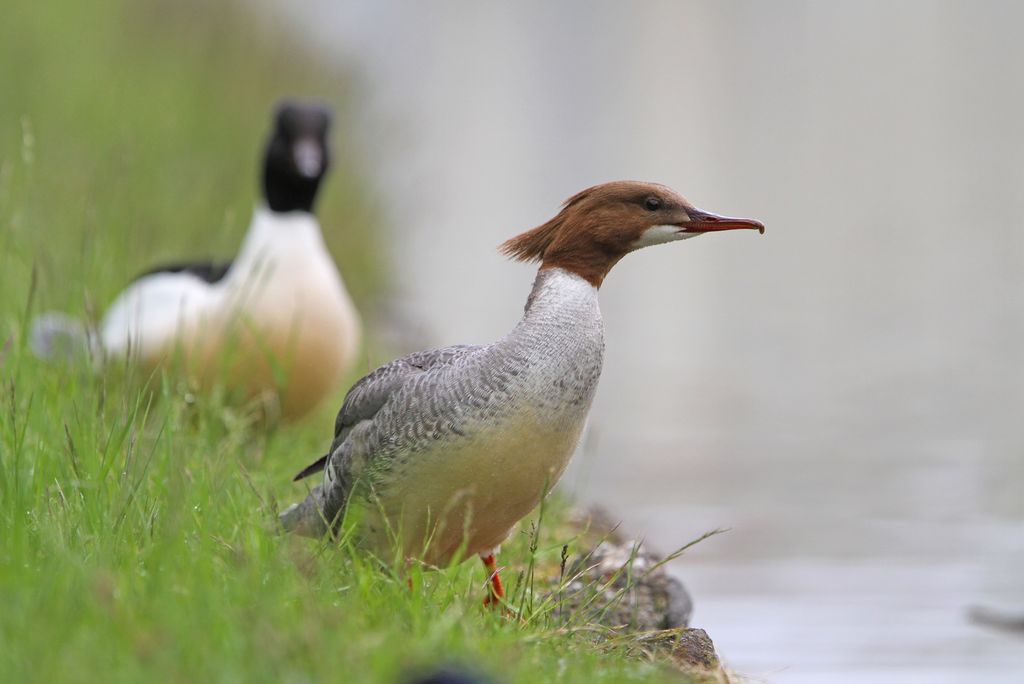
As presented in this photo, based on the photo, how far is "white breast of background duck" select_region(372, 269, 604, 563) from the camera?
3670 millimetres

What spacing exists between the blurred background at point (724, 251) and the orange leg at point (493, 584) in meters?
0.57

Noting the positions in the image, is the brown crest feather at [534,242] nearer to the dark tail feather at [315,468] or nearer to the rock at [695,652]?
the dark tail feather at [315,468]

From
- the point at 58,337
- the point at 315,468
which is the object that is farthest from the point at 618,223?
the point at 58,337

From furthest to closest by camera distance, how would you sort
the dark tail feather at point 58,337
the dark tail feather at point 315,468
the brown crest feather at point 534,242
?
the dark tail feather at point 58,337
the dark tail feather at point 315,468
the brown crest feather at point 534,242

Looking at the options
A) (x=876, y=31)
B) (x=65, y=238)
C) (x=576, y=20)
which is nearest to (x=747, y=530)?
(x=65, y=238)

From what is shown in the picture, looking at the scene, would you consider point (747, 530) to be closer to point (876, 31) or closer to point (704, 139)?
point (704, 139)

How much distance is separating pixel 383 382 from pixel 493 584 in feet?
1.74

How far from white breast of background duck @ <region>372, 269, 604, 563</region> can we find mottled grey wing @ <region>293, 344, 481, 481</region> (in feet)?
0.41

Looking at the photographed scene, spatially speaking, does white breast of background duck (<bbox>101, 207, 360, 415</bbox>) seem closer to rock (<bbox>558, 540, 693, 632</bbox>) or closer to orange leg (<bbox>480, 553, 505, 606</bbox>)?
rock (<bbox>558, 540, 693, 632</bbox>)

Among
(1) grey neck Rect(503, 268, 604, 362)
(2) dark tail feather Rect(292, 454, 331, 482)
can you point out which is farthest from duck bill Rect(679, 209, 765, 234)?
(2) dark tail feather Rect(292, 454, 331, 482)

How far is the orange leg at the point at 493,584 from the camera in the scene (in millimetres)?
3678

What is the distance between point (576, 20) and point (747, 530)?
83.0ft

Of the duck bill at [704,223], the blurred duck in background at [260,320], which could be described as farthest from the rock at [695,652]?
the blurred duck in background at [260,320]

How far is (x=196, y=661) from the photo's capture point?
2709 millimetres
